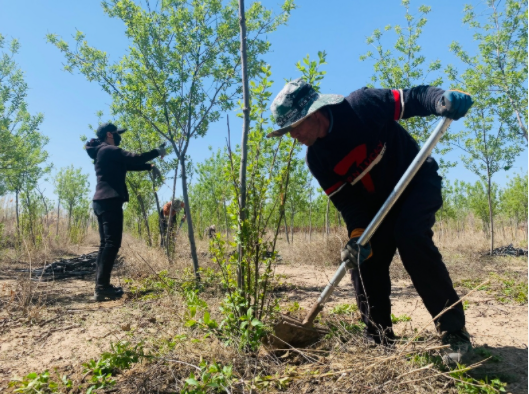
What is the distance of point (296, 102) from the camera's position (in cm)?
205

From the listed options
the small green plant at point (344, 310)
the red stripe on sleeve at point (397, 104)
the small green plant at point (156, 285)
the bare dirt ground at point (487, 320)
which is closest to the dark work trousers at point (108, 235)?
the small green plant at point (156, 285)

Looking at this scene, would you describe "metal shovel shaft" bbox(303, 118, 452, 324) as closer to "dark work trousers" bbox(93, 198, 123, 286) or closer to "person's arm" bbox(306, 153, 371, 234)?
"person's arm" bbox(306, 153, 371, 234)

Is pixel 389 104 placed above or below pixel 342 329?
above

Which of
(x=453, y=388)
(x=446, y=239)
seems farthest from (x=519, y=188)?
(x=453, y=388)

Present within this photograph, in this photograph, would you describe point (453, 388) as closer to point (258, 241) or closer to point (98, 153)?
point (258, 241)

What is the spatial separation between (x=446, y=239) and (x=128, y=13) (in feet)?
40.4

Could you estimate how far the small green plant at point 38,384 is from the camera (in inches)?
68.8

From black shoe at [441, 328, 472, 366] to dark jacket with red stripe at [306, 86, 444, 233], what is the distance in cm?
79

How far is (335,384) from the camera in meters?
1.67

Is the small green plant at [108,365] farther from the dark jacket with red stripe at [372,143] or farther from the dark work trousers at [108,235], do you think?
the dark work trousers at [108,235]

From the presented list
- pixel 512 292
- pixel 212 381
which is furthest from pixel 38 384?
pixel 512 292

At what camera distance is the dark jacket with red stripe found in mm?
2092

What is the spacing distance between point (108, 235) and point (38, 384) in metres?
2.48

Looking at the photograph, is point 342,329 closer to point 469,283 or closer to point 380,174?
point 380,174
